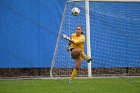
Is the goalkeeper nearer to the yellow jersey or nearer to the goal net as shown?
the yellow jersey

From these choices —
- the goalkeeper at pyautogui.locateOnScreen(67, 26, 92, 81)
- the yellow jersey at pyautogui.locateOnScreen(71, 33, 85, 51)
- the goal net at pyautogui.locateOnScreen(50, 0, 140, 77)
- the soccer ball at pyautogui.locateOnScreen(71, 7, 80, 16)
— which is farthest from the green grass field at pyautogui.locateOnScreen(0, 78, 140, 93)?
the soccer ball at pyautogui.locateOnScreen(71, 7, 80, 16)

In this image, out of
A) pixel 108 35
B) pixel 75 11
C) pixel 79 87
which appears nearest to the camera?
pixel 79 87

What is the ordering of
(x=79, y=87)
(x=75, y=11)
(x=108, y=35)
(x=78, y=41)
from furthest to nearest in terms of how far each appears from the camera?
1. (x=108, y=35)
2. (x=75, y=11)
3. (x=78, y=41)
4. (x=79, y=87)

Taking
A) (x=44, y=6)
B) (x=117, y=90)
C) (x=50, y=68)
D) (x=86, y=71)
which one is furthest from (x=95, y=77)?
(x=117, y=90)

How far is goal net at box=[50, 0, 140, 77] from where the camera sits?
1684 centimetres

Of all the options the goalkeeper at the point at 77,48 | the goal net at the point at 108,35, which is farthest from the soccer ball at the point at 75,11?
the goal net at the point at 108,35

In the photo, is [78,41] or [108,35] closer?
[78,41]

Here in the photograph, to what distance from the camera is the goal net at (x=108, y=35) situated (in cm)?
1684

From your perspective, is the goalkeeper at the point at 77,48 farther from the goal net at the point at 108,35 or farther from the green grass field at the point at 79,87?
the goal net at the point at 108,35

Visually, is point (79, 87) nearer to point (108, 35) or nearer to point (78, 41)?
point (78, 41)

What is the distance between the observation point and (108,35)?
55.3 feet

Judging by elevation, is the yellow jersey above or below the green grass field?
above

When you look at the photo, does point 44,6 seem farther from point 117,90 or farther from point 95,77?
point 117,90

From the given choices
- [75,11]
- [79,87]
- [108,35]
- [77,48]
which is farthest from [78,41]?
[108,35]
